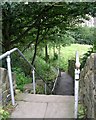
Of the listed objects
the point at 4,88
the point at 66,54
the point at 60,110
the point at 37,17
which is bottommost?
the point at 60,110

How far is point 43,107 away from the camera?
11.7 ft

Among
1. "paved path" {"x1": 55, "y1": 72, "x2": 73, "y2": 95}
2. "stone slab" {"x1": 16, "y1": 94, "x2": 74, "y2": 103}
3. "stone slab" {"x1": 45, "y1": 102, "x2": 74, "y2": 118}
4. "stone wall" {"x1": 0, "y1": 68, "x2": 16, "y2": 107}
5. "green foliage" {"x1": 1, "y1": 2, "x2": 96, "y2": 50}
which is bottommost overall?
"paved path" {"x1": 55, "y1": 72, "x2": 73, "y2": 95}

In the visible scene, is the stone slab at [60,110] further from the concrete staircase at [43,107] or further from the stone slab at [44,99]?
the stone slab at [44,99]

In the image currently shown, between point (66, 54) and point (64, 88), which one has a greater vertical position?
point (66, 54)

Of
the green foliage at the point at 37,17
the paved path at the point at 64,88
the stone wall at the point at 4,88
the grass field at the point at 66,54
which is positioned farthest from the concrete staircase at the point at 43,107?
the grass field at the point at 66,54

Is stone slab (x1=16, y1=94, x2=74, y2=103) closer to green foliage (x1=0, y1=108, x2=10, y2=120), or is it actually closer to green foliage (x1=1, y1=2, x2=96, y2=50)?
green foliage (x1=0, y1=108, x2=10, y2=120)

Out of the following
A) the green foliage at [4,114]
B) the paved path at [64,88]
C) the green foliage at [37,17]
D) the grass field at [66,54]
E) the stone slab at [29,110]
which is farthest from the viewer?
the grass field at [66,54]

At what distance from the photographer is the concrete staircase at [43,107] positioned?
323cm

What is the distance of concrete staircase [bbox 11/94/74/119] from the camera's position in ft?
10.6

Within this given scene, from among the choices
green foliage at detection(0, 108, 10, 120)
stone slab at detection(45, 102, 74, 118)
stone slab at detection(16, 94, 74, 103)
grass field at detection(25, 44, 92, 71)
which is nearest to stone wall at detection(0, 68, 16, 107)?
green foliage at detection(0, 108, 10, 120)

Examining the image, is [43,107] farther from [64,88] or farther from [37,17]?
[64,88]

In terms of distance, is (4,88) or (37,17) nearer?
(4,88)

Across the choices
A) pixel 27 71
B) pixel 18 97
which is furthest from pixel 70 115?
pixel 27 71

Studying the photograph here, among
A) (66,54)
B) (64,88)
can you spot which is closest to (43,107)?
(64,88)
